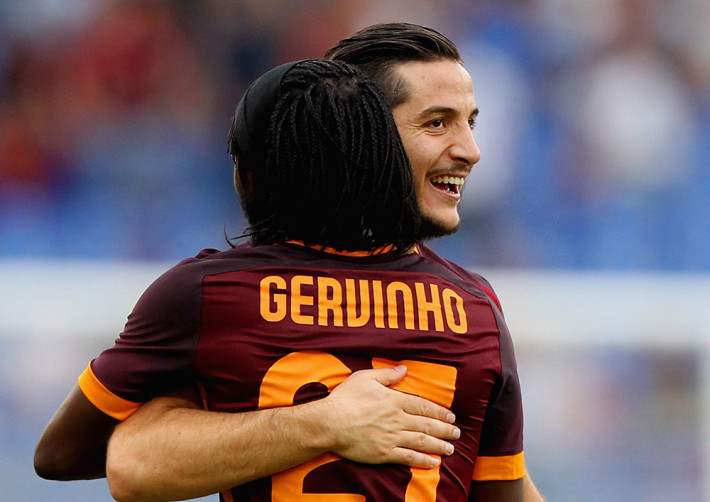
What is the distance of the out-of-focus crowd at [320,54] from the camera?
17.9 ft

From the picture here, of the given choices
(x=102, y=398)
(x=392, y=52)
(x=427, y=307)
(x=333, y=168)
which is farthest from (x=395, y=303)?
(x=392, y=52)

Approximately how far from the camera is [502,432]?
1.99 metres

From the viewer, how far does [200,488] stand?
5.81ft

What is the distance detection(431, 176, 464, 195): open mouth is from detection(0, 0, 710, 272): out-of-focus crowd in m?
2.92

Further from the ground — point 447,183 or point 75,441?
point 447,183

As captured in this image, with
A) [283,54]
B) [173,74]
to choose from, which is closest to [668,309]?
[283,54]

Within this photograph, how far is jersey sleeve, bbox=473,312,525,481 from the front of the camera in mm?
1971

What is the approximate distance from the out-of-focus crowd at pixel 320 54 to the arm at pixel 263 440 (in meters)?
3.49

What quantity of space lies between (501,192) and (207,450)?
3.98 metres

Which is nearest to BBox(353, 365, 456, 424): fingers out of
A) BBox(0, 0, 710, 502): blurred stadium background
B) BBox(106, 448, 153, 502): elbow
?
BBox(106, 448, 153, 502): elbow

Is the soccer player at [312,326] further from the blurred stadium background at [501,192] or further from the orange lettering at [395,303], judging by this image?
the blurred stadium background at [501,192]

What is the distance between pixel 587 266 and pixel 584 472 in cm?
121

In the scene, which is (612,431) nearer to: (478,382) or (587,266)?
(587,266)

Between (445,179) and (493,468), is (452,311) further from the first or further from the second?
(445,179)
